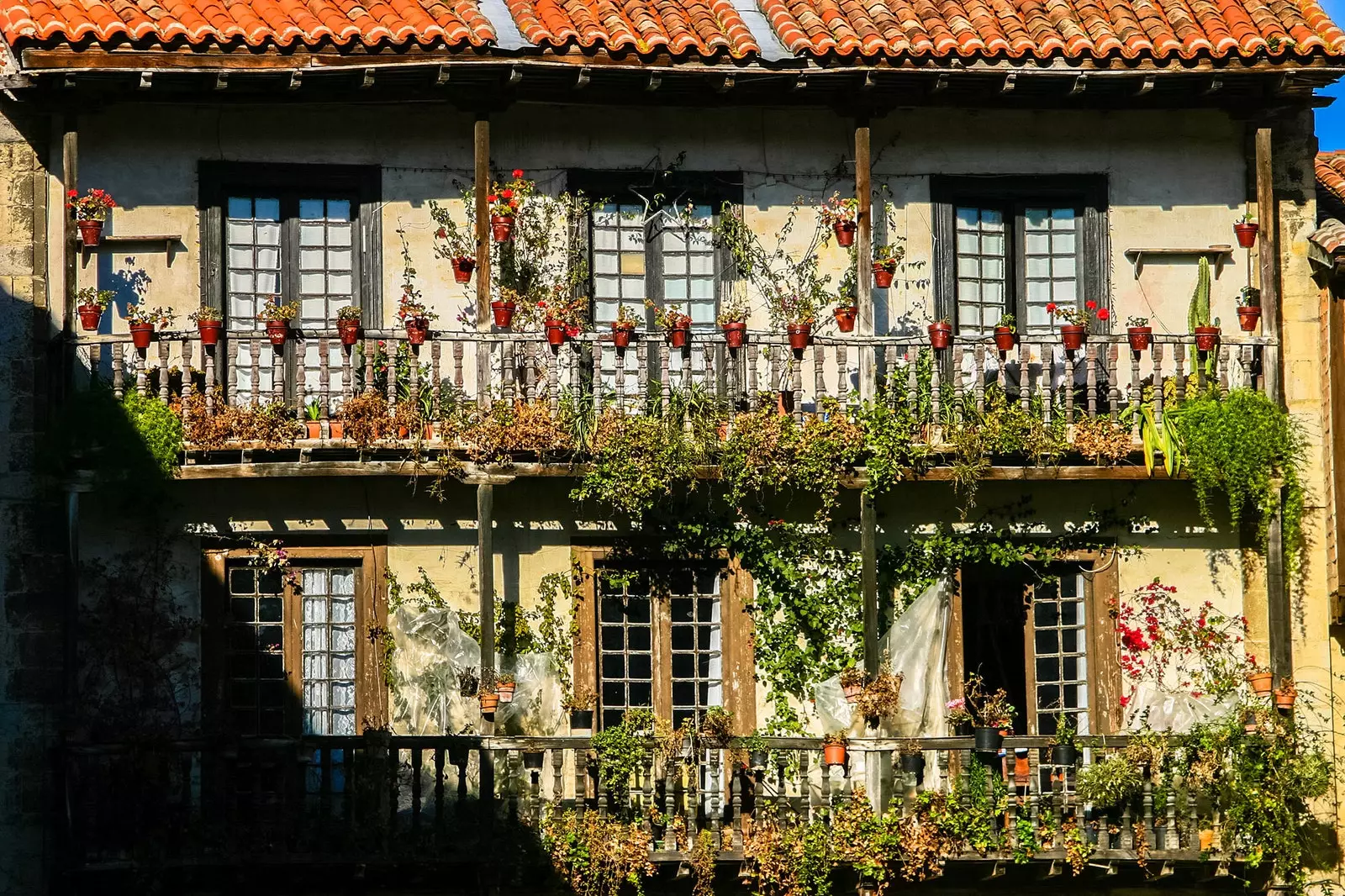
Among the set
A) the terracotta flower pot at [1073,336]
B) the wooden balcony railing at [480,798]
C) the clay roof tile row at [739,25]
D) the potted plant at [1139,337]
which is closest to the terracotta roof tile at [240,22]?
the clay roof tile row at [739,25]

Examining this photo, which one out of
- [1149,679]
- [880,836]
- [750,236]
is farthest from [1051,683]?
[750,236]

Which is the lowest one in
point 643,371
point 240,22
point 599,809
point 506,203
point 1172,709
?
point 599,809

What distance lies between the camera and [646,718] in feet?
69.6

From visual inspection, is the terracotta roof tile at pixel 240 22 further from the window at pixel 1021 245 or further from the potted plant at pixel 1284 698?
the potted plant at pixel 1284 698

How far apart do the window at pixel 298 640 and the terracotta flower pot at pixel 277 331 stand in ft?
6.51

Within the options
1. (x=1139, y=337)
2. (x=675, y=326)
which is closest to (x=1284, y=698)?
(x=1139, y=337)

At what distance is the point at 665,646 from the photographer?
72.0 feet

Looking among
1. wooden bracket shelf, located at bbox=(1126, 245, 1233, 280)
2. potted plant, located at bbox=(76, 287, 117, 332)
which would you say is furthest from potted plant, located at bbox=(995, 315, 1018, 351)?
potted plant, located at bbox=(76, 287, 117, 332)

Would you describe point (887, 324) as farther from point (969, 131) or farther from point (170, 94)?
point (170, 94)

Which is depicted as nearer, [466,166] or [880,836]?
[880,836]

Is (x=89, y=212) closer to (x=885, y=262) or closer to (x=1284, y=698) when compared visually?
(x=885, y=262)

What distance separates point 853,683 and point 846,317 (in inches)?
126

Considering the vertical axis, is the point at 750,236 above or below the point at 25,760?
above

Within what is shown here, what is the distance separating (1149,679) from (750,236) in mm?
5264
